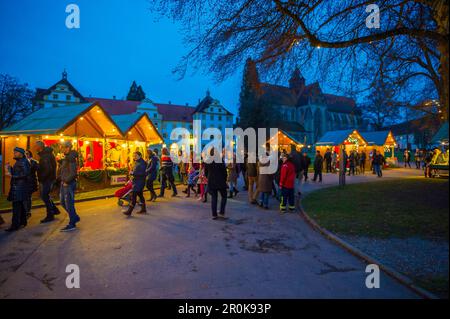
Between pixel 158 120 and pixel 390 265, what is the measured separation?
6286 cm

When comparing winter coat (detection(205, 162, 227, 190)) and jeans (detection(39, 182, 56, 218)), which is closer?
jeans (detection(39, 182, 56, 218))

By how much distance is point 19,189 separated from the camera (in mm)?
6648

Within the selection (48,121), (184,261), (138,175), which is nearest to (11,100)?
(48,121)

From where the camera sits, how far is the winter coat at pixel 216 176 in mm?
7543

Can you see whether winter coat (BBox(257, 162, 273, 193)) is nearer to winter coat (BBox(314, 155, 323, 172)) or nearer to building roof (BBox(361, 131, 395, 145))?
winter coat (BBox(314, 155, 323, 172))

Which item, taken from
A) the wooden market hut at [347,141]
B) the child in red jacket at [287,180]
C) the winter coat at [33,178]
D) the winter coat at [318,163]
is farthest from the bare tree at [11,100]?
the child in red jacket at [287,180]

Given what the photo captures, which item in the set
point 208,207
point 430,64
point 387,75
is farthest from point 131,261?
point 430,64

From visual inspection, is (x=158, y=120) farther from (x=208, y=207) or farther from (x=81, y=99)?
(x=208, y=207)

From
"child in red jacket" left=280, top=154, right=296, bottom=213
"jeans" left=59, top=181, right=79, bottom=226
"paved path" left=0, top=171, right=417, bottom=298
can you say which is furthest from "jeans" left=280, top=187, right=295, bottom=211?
"jeans" left=59, top=181, right=79, bottom=226

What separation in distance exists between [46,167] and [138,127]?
12223mm

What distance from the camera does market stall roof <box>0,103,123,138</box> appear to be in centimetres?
1234

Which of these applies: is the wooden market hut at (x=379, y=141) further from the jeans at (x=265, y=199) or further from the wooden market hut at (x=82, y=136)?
the wooden market hut at (x=82, y=136)

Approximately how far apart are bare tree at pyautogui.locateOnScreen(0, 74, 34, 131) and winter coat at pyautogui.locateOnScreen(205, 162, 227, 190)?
1539 inches

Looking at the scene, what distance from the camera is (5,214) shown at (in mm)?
8750
